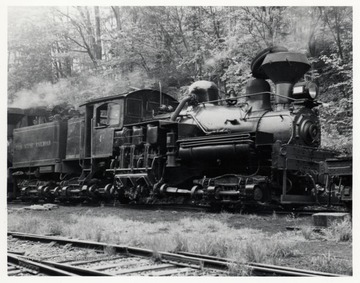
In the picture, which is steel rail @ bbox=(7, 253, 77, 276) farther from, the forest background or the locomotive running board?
the forest background

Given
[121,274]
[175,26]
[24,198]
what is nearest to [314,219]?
[121,274]

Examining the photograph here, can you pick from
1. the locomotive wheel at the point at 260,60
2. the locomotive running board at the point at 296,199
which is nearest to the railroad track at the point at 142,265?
the locomotive running board at the point at 296,199

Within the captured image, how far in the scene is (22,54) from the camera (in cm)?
1503

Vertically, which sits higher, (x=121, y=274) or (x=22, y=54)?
(x=22, y=54)

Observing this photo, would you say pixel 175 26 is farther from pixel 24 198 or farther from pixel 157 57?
pixel 24 198

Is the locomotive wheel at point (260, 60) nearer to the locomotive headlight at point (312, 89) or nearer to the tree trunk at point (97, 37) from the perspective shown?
the locomotive headlight at point (312, 89)

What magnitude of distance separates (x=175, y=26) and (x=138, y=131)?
4.31 meters

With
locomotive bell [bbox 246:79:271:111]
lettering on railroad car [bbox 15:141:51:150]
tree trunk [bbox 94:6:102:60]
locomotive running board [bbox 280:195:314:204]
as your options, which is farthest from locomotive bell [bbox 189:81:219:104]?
tree trunk [bbox 94:6:102:60]

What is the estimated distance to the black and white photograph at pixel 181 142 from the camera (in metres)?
5.96
